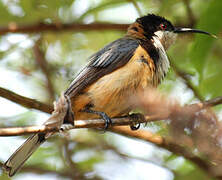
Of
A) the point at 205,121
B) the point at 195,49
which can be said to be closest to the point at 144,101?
the point at 205,121

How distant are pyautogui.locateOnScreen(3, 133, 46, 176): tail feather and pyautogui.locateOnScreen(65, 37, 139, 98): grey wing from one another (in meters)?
0.66

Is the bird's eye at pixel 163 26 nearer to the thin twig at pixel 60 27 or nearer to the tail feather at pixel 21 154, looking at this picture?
the thin twig at pixel 60 27

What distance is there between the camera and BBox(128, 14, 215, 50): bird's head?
19.2 ft

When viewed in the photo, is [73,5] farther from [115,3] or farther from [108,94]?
[108,94]

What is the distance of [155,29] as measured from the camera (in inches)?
234

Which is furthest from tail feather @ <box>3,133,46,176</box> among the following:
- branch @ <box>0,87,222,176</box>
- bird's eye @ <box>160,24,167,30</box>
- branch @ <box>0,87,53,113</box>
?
bird's eye @ <box>160,24,167,30</box>

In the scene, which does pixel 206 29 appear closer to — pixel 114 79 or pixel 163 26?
pixel 114 79

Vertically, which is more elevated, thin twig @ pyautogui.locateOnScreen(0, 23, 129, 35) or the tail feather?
thin twig @ pyautogui.locateOnScreen(0, 23, 129, 35)

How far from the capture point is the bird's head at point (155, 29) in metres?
5.86

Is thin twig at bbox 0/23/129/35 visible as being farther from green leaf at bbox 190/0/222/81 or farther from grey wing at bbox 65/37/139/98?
green leaf at bbox 190/0/222/81

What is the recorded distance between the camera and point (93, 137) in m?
6.44

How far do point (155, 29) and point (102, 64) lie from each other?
52.5 inches

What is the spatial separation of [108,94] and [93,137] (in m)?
1.80

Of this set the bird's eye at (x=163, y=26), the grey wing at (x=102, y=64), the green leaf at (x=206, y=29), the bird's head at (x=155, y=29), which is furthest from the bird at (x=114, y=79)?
the bird's eye at (x=163, y=26)
